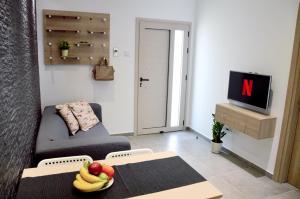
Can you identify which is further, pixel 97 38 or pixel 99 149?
pixel 97 38

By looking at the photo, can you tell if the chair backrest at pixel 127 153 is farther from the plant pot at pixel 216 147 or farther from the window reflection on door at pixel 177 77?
the window reflection on door at pixel 177 77

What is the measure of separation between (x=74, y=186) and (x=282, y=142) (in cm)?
254

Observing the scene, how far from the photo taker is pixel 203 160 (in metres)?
3.58

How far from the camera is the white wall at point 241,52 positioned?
9.58 ft

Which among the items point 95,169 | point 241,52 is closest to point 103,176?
point 95,169

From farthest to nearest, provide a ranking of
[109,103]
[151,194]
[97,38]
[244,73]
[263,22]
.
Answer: [109,103], [97,38], [244,73], [263,22], [151,194]

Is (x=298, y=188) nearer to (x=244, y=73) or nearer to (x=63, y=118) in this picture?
(x=244, y=73)

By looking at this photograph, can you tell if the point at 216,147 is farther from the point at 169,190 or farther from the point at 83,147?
the point at 169,190

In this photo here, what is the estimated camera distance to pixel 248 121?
310 cm

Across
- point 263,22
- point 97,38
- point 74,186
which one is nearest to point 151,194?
point 74,186

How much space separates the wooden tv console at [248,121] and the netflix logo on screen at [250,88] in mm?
138

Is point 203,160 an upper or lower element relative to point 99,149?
lower

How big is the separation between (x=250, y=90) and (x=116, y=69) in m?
2.12

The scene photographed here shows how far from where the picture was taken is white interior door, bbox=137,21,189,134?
14.1 feet
